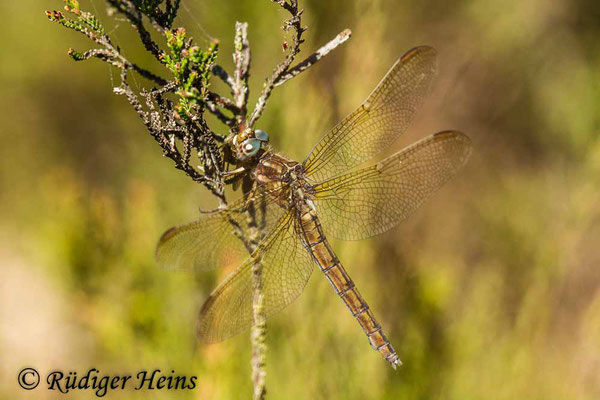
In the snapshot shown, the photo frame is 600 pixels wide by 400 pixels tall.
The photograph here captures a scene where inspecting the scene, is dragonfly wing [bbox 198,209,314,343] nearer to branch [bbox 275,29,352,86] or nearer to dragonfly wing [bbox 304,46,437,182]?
dragonfly wing [bbox 304,46,437,182]

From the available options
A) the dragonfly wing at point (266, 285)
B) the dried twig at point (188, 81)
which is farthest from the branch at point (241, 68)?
the dragonfly wing at point (266, 285)

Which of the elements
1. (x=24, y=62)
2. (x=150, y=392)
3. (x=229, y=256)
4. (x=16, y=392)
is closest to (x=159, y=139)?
(x=229, y=256)

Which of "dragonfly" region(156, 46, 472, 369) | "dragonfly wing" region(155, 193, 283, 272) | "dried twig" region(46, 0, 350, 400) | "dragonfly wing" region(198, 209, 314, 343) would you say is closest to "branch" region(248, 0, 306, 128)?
"dried twig" region(46, 0, 350, 400)

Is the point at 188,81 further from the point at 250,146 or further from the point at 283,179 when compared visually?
the point at 283,179

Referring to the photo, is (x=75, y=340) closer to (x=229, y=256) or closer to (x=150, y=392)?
(x=150, y=392)

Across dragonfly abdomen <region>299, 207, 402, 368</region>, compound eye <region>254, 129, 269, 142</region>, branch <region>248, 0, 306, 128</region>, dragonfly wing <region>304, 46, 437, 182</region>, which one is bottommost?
dragonfly abdomen <region>299, 207, 402, 368</region>

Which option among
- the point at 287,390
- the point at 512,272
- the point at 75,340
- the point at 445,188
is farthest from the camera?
the point at 445,188

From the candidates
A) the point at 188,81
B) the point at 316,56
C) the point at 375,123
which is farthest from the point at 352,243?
the point at 188,81
